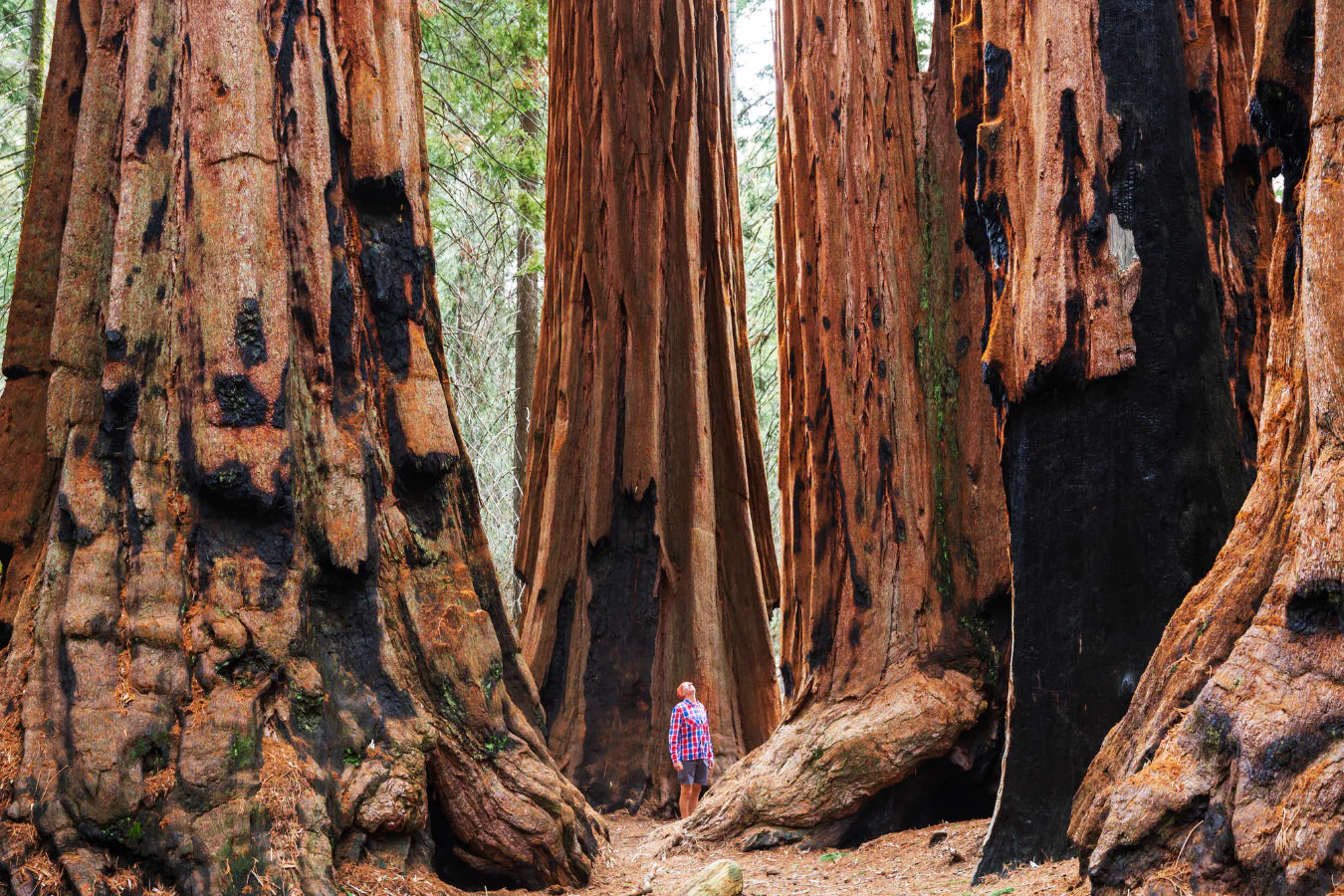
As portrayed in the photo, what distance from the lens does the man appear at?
6.76m

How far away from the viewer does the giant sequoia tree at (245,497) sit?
295cm

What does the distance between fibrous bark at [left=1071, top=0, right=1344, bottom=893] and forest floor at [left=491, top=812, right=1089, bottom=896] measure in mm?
735

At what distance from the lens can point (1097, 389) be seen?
12.1 feet

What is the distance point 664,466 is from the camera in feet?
24.8

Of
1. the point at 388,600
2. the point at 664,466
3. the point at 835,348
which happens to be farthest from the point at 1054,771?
the point at 664,466

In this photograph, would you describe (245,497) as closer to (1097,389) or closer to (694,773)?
(1097,389)

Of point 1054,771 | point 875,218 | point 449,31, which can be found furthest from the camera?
point 449,31

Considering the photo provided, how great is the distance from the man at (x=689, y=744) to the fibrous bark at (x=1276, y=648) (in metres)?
4.02

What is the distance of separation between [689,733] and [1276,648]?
4808 millimetres

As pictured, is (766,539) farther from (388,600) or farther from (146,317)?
(146,317)

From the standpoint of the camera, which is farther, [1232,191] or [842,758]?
[842,758]

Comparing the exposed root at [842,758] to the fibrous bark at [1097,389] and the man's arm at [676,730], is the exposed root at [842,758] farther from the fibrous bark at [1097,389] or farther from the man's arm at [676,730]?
the man's arm at [676,730]

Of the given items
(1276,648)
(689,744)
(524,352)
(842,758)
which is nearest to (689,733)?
(689,744)

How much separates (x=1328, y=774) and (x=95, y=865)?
3048mm
